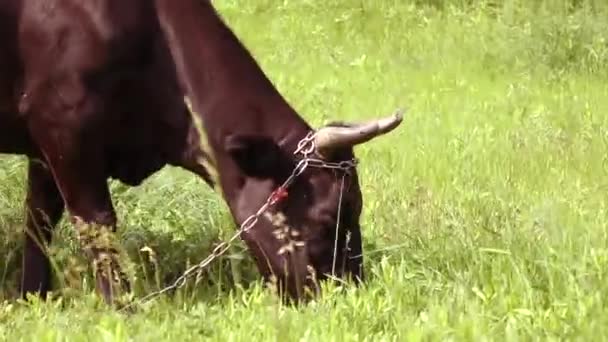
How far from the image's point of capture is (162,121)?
5.89m

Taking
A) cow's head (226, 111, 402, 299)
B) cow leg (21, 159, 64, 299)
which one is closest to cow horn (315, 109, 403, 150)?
cow's head (226, 111, 402, 299)

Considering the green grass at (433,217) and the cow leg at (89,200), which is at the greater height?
the cow leg at (89,200)

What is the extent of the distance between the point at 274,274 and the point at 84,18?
1.34m

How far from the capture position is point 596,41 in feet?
45.7

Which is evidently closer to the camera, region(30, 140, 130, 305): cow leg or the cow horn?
the cow horn

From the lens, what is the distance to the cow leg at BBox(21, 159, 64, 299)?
6.44 meters

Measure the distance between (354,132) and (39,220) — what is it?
1.93 metres

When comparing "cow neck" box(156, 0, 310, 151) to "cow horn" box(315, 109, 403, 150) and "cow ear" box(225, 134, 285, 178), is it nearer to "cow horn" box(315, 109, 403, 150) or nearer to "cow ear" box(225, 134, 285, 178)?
"cow ear" box(225, 134, 285, 178)

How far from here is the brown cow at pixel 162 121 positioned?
5.64 m

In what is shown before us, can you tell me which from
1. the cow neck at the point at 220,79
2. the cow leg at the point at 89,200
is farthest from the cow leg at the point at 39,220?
the cow neck at the point at 220,79

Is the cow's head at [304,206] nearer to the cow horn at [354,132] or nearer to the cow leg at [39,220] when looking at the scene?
the cow horn at [354,132]

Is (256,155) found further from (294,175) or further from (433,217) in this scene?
(433,217)

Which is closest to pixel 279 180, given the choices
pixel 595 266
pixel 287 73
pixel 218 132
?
pixel 218 132

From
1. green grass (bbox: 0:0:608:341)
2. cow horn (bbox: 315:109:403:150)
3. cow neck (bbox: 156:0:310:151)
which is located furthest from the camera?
cow neck (bbox: 156:0:310:151)
